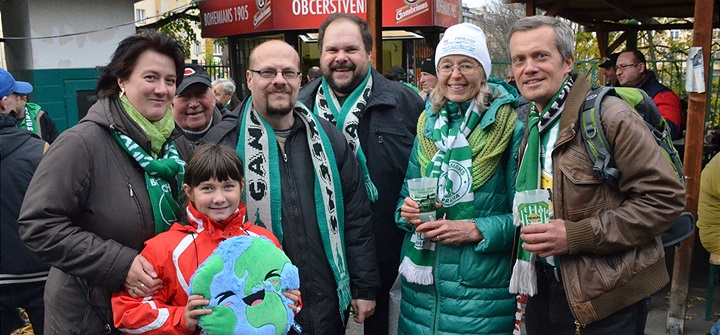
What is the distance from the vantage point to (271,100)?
2777 millimetres

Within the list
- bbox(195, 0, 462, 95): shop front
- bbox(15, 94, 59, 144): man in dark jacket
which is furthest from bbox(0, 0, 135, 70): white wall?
bbox(195, 0, 462, 95): shop front

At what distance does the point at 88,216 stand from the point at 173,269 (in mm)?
416

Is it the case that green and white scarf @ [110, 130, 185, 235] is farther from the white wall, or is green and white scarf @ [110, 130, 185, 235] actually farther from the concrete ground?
the white wall

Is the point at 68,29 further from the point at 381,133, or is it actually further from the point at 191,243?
the point at 191,243

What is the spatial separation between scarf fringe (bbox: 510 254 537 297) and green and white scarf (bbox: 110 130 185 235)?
59.2 inches

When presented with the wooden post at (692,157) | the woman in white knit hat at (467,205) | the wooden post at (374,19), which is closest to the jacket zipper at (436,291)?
the woman in white knit hat at (467,205)

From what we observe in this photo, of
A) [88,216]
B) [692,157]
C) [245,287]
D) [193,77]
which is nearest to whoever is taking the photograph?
[245,287]

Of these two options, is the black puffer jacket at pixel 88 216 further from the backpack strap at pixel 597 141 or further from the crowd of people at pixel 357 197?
the backpack strap at pixel 597 141

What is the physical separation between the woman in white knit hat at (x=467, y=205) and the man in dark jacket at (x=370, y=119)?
519 mm

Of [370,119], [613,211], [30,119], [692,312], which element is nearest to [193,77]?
[370,119]

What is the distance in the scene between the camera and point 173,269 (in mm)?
2346

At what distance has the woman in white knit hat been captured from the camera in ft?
9.17

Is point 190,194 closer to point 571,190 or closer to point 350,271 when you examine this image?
point 350,271

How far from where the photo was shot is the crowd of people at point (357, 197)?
2.34 metres
